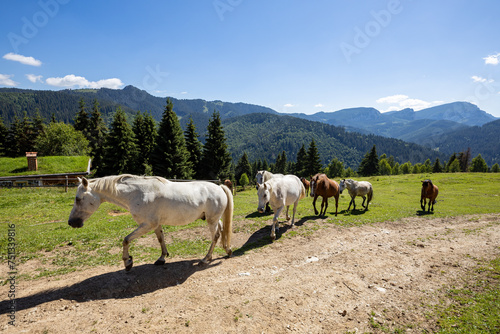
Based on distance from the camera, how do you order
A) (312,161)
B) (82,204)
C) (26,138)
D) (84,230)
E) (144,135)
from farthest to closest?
(312,161) → (26,138) → (144,135) → (84,230) → (82,204)

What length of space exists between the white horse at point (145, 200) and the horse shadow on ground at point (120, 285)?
1.27 ft

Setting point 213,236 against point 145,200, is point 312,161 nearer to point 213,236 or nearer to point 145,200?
point 213,236

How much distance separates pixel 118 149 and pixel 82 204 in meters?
33.3

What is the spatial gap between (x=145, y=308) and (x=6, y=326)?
2419mm

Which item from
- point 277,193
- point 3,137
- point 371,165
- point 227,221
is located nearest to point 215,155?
point 277,193

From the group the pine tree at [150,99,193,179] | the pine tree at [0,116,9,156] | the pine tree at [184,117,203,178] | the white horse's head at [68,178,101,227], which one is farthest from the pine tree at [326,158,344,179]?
the pine tree at [0,116,9,156]

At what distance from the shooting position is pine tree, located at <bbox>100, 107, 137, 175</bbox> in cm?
3416

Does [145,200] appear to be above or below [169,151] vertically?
below

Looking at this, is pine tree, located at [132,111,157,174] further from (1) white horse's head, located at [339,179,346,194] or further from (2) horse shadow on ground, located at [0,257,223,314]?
(2) horse shadow on ground, located at [0,257,223,314]

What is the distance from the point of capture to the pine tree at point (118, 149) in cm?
3416

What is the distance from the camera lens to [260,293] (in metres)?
5.60

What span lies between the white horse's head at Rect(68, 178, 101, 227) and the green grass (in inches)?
1174

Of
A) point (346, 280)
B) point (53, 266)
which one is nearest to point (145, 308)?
point (53, 266)

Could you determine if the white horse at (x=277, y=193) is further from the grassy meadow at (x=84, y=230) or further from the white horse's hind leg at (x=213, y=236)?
the white horse's hind leg at (x=213, y=236)
